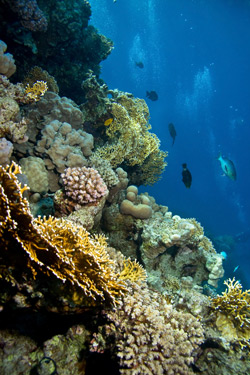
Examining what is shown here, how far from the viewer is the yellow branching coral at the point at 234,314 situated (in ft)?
12.0

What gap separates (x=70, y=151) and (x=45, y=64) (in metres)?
5.06

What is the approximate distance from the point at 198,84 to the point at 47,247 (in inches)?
3198

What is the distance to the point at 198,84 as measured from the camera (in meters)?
70.0

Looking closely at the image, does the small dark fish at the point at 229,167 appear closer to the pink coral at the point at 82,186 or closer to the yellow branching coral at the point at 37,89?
the pink coral at the point at 82,186

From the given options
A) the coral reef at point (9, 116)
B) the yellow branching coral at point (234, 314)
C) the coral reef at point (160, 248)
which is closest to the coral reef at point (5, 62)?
the coral reef at point (9, 116)

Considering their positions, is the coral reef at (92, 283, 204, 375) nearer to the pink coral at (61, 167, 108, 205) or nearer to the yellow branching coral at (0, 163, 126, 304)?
the yellow branching coral at (0, 163, 126, 304)

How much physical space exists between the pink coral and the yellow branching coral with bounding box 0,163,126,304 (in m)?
1.43

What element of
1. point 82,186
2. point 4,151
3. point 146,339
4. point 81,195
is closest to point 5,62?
point 4,151

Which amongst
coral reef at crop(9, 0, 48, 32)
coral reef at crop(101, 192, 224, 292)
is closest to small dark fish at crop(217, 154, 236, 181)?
coral reef at crop(101, 192, 224, 292)

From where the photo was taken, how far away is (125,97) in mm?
7664

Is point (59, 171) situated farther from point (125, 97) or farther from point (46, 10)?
point (46, 10)

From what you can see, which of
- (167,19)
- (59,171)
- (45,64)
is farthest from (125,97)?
(167,19)

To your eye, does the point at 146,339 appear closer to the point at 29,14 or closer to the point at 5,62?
the point at 5,62

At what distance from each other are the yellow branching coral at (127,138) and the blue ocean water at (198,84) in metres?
22.0
